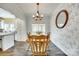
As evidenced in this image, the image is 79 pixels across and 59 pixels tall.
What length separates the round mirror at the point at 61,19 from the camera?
68.9 inches

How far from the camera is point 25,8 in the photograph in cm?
175

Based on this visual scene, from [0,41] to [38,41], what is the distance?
0.56 metres

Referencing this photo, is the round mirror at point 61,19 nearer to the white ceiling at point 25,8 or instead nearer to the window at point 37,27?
the white ceiling at point 25,8

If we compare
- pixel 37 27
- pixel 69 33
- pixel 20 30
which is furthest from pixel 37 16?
pixel 69 33

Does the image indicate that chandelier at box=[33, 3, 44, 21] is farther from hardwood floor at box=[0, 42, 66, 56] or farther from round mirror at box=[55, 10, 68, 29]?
hardwood floor at box=[0, 42, 66, 56]

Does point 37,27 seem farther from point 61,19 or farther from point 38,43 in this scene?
point 61,19

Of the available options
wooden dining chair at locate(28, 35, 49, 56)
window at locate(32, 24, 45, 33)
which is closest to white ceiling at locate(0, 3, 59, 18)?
window at locate(32, 24, 45, 33)

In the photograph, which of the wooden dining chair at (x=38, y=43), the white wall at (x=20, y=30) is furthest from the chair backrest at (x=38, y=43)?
the white wall at (x=20, y=30)

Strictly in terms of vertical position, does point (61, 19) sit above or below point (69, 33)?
above

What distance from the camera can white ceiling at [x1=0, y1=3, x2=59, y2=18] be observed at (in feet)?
5.45

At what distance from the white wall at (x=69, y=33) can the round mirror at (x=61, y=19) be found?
5cm

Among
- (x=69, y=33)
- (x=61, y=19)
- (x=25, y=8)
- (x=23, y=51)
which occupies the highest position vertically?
(x=25, y=8)

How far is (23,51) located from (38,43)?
0.25 meters

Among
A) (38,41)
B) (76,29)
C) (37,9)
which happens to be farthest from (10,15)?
(76,29)
